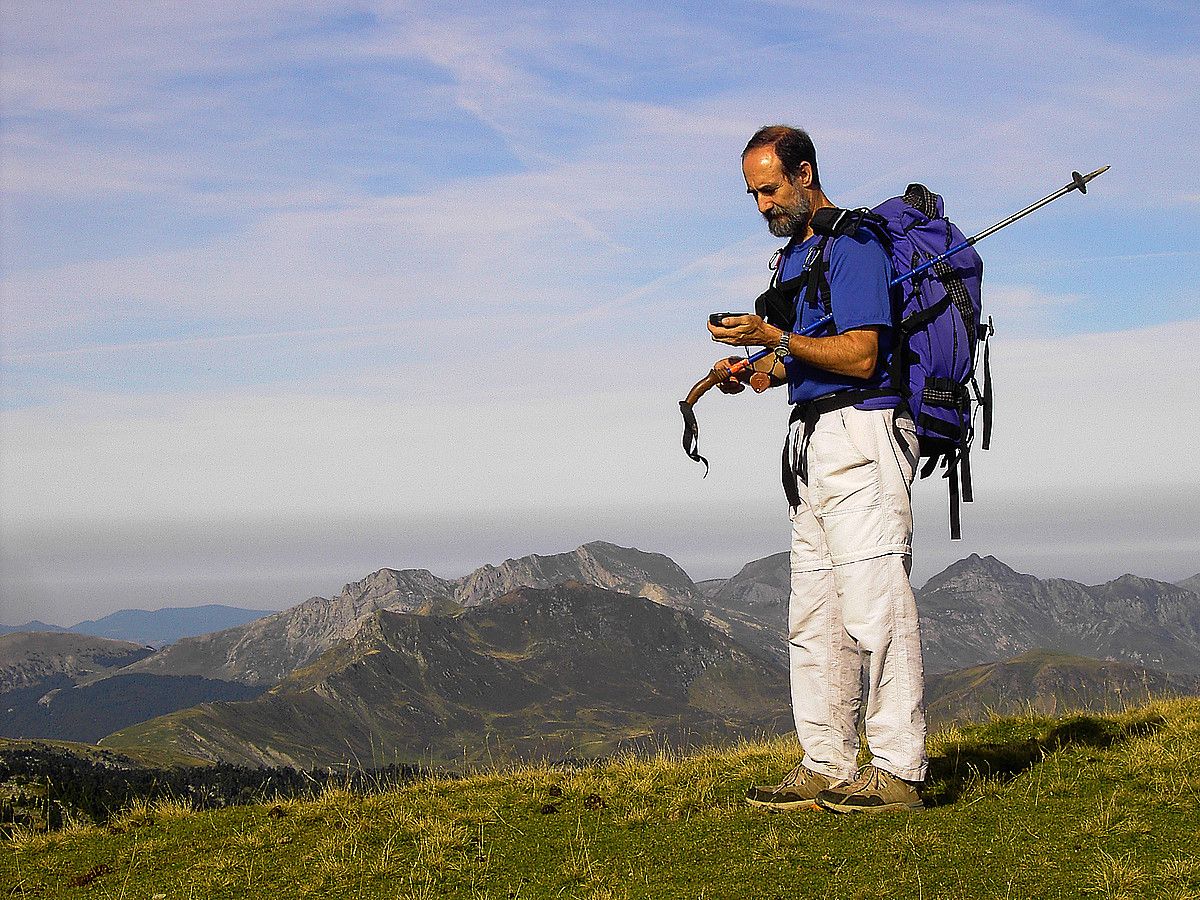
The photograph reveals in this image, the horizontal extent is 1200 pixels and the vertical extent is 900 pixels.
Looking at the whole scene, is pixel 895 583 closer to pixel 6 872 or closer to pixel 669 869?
pixel 669 869

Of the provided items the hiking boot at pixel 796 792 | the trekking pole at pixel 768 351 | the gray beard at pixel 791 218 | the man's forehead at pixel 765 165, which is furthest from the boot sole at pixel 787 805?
the man's forehead at pixel 765 165

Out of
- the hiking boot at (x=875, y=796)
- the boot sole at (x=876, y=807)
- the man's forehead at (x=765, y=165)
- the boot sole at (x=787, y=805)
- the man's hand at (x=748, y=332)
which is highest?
the man's forehead at (x=765, y=165)

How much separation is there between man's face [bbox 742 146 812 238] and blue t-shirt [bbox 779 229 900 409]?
209 mm

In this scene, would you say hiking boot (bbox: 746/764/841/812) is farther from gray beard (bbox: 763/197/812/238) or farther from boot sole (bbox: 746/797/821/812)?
gray beard (bbox: 763/197/812/238)

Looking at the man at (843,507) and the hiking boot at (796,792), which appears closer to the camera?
the man at (843,507)

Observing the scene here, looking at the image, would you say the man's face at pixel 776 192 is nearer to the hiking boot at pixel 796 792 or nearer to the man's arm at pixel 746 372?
the man's arm at pixel 746 372

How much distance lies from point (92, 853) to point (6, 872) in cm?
58

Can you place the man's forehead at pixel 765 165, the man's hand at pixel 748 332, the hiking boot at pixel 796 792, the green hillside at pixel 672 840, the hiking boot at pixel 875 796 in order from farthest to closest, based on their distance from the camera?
the hiking boot at pixel 796 792, the man's forehead at pixel 765 165, the hiking boot at pixel 875 796, the man's hand at pixel 748 332, the green hillside at pixel 672 840

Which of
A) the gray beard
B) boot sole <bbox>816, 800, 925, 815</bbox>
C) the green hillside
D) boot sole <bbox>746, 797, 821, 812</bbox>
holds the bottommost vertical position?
the green hillside

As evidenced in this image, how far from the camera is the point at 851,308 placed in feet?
22.4

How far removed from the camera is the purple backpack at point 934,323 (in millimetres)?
6980

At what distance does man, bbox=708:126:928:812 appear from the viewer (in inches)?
269

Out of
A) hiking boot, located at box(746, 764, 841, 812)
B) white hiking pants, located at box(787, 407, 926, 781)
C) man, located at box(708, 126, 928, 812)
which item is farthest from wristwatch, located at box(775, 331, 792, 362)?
hiking boot, located at box(746, 764, 841, 812)

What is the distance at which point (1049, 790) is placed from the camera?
772 cm
